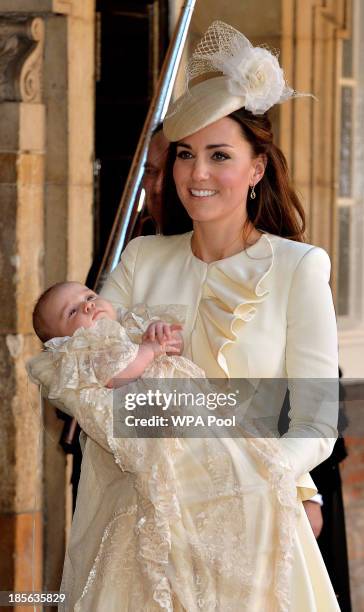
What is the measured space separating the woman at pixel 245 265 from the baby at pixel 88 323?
0.25ft

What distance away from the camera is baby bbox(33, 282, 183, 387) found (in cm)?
204

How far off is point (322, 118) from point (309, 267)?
263 cm

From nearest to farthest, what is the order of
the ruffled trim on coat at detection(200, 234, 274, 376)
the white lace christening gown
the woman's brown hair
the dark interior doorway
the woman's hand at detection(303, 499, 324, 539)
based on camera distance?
the white lace christening gown < the ruffled trim on coat at detection(200, 234, 274, 376) < the woman's brown hair < the woman's hand at detection(303, 499, 324, 539) < the dark interior doorway

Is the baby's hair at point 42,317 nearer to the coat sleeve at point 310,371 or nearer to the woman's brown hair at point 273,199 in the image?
the woman's brown hair at point 273,199

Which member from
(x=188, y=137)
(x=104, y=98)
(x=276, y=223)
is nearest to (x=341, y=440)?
(x=276, y=223)

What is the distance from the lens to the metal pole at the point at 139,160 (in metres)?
3.02

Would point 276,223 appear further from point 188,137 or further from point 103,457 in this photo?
point 103,457

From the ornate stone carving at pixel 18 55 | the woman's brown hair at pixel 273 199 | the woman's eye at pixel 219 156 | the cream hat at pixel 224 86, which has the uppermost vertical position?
the ornate stone carving at pixel 18 55

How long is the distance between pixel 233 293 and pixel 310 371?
21 cm

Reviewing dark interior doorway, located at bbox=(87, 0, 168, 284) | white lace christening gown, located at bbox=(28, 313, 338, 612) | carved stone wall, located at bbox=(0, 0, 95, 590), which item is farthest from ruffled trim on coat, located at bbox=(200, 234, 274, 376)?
dark interior doorway, located at bbox=(87, 0, 168, 284)

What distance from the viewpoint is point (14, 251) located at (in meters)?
3.93

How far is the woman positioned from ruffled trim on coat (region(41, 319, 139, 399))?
0.15 m

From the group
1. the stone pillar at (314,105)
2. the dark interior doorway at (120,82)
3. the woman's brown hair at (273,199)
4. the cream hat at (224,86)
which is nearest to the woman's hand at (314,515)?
the woman's brown hair at (273,199)

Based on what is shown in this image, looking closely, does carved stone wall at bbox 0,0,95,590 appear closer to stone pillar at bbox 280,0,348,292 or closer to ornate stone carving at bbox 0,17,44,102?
ornate stone carving at bbox 0,17,44,102
